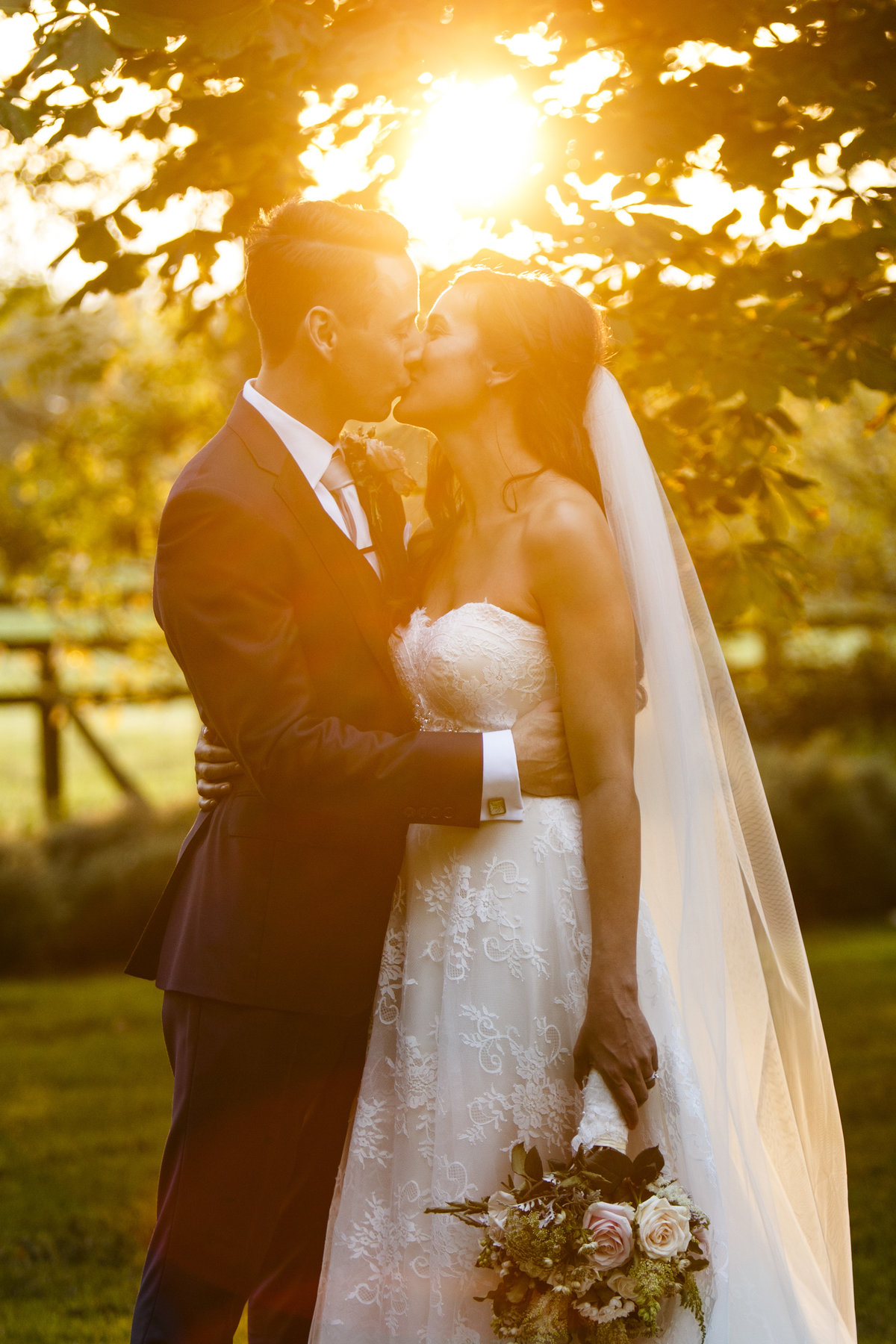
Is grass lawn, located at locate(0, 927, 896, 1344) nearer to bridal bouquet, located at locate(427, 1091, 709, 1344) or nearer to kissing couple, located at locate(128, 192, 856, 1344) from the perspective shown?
kissing couple, located at locate(128, 192, 856, 1344)

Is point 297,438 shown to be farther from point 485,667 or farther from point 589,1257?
point 589,1257

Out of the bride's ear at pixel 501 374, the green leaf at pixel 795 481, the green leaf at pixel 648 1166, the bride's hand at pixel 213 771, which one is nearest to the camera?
the green leaf at pixel 648 1166

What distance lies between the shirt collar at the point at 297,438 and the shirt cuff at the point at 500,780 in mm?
703

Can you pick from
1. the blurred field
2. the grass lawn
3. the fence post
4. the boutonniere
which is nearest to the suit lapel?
the boutonniere

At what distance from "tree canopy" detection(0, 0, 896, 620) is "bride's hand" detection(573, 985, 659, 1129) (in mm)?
1563

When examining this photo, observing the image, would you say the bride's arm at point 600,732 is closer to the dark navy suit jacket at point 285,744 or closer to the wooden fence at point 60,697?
the dark navy suit jacket at point 285,744

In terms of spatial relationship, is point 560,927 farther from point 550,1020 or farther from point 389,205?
point 389,205

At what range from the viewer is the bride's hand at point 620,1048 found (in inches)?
86.8

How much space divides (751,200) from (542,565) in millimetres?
1542

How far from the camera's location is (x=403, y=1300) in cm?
232

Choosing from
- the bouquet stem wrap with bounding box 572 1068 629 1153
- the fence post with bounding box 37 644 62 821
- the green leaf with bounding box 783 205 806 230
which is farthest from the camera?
the fence post with bounding box 37 644 62 821

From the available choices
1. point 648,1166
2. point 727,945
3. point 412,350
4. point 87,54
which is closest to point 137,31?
point 87,54

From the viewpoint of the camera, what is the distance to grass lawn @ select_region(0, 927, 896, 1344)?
3920 millimetres

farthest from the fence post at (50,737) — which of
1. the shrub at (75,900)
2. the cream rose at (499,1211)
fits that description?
the cream rose at (499,1211)
